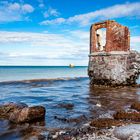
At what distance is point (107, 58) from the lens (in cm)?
2323

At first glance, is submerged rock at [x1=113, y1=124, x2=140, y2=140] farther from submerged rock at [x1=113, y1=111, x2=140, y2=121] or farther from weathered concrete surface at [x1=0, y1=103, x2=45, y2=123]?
weathered concrete surface at [x1=0, y1=103, x2=45, y2=123]

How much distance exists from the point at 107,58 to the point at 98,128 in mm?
15064

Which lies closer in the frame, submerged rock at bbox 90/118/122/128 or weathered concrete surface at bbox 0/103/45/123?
submerged rock at bbox 90/118/122/128

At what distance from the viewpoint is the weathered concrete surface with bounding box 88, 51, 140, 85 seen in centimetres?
2300

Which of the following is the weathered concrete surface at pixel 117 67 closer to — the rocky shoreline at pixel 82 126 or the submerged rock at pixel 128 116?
the rocky shoreline at pixel 82 126

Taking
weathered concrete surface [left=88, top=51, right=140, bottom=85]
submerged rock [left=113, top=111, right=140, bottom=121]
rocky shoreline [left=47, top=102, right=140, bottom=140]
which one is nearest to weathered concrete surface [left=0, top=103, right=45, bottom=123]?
rocky shoreline [left=47, top=102, right=140, bottom=140]

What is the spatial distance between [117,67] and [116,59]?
0.73 m

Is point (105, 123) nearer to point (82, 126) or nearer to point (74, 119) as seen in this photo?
point (82, 126)

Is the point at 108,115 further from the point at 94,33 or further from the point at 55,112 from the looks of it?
the point at 94,33

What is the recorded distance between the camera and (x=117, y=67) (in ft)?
75.1

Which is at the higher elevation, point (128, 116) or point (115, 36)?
point (115, 36)

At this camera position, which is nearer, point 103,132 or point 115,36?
point 103,132

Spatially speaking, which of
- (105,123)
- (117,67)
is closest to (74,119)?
(105,123)

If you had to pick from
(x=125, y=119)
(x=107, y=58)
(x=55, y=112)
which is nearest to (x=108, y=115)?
(x=125, y=119)
